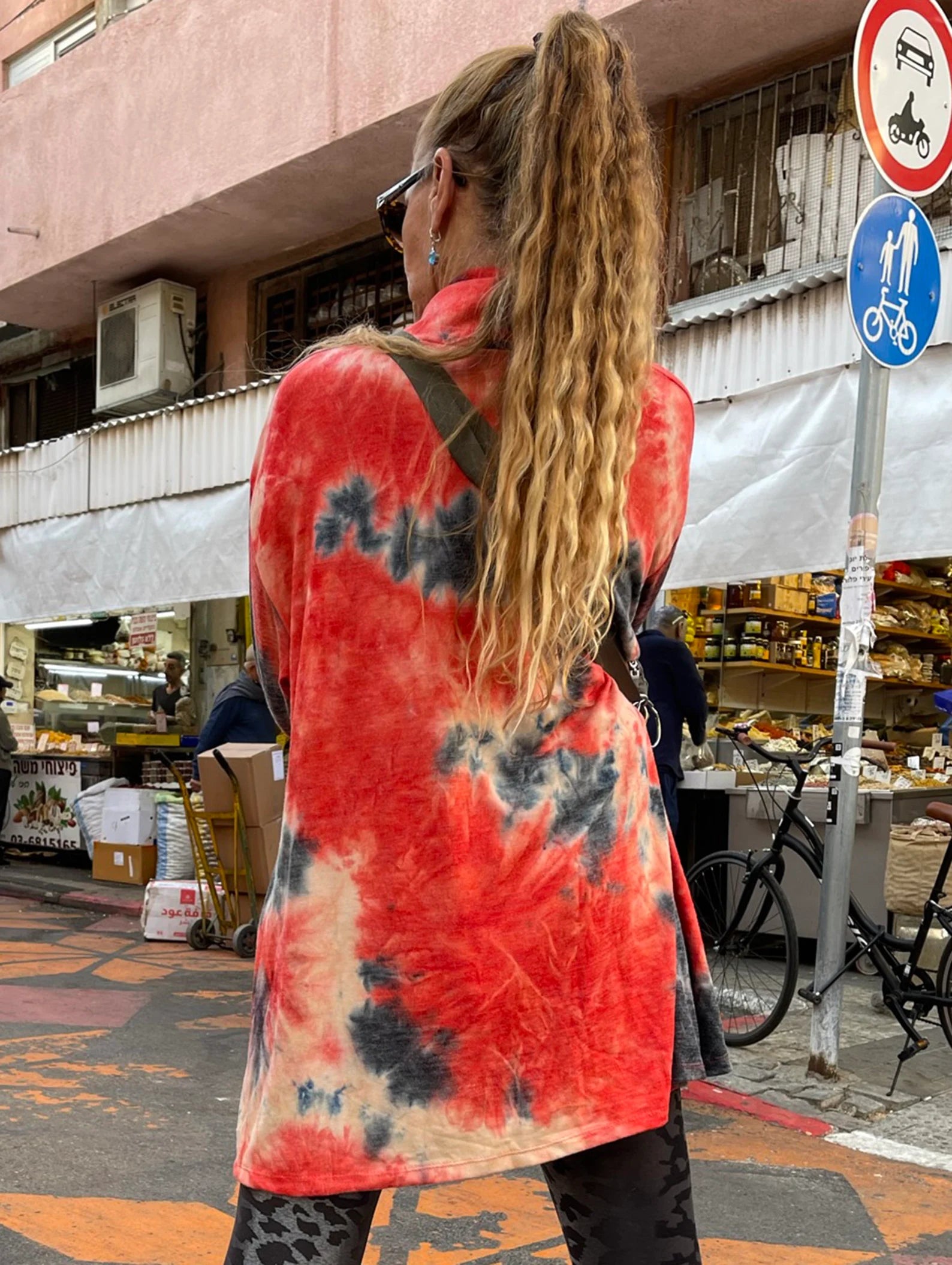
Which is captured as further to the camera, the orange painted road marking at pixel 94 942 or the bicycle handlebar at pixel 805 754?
the orange painted road marking at pixel 94 942

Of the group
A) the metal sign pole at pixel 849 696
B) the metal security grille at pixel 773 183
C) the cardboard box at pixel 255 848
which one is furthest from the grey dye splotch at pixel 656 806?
the metal security grille at pixel 773 183

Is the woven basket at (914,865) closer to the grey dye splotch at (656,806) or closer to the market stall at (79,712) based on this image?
the grey dye splotch at (656,806)

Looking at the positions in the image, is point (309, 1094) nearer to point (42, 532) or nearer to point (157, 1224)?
point (157, 1224)

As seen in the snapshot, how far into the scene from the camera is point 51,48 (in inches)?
549

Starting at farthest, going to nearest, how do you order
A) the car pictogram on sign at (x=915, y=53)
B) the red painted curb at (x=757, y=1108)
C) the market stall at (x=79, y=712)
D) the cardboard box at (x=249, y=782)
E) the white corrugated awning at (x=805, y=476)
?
the market stall at (x=79, y=712), the cardboard box at (x=249, y=782), the white corrugated awning at (x=805, y=476), the car pictogram on sign at (x=915, y=53), the red painted curb at (x=757, y=1108)

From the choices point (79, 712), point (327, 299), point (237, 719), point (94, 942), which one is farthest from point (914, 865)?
point (79, 712)

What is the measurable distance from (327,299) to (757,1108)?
823 centimetres

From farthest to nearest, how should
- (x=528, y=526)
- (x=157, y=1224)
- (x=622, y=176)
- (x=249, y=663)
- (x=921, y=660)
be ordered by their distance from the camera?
(x=921, y=660) < (x=249, y=663) < (x=157, y=1224) < (x=622, y=176) < (x=528, y=526)

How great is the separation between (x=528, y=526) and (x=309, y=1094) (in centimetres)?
60

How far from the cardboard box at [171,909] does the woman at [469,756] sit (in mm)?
7219

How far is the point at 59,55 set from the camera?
13.8 m

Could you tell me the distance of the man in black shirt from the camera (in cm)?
1274

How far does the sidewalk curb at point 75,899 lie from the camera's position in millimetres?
9922

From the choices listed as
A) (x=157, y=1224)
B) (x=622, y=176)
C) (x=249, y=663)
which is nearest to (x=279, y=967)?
(x=622, y=176)
